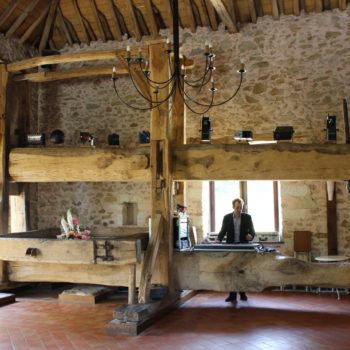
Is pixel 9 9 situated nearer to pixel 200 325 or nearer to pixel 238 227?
pixel 238 227

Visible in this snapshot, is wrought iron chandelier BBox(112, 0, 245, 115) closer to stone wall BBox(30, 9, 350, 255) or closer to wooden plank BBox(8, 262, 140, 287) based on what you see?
stone wall BBox(30, 9, 350, 255)

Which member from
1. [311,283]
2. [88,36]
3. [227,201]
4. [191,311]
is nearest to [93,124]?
[88,36]

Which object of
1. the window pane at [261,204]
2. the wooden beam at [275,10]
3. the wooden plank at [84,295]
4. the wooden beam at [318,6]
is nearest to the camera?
the wooden plank at [84,295]

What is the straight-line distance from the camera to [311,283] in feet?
20.1

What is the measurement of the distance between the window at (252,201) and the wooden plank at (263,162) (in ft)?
8.33

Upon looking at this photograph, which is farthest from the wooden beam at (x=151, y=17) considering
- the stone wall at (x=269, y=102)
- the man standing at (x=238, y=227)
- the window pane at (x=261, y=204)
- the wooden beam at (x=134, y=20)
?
the man standing at (x=238, y=227)

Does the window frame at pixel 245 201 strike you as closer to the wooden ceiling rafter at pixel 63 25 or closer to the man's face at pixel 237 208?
the man's face at pixel 237 208

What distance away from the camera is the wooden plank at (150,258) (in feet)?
18.9

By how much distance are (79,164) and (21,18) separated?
4.08 meters

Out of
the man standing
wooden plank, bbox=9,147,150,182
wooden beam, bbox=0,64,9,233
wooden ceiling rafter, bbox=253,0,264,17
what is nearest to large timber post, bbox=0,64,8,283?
wooden beam, bbox=0,64,9,233

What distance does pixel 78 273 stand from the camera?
670 centimetres

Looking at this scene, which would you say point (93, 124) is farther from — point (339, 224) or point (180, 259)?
point (339, 224)

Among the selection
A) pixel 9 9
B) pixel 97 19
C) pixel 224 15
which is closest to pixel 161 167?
pixel 224 15

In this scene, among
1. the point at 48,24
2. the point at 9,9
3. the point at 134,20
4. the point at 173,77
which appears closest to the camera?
the point at 173,77
